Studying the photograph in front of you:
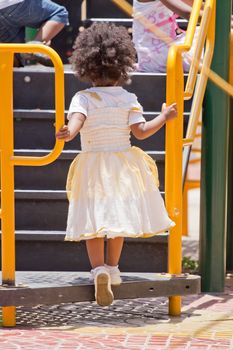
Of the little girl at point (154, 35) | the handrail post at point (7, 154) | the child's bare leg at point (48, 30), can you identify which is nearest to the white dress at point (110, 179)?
the handrail post at point (7, 154)

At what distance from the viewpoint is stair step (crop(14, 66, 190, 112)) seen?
24.3 feet

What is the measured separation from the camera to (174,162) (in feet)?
21.1

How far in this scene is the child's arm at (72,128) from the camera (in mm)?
5984

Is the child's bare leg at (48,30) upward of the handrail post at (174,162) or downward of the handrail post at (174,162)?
upward

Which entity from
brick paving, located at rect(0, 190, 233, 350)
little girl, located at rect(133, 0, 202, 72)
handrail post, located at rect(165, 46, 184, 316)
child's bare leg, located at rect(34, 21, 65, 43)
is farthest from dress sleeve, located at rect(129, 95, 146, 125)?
child's bare leg, located at rect(34, 21, 65, 43)

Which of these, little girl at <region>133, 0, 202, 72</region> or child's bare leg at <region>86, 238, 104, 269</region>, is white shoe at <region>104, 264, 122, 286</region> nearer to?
child's bare leg at <region>86, 238, 104, 269</region>

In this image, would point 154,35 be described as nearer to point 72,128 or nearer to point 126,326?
point 72,128

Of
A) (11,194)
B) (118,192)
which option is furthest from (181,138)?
(11,194)

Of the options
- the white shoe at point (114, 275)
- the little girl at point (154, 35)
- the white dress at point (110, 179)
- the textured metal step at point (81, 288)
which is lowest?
the textured metal step at point (81, 288)

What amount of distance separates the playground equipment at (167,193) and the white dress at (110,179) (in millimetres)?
185

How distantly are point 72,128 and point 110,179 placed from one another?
345 millimetres

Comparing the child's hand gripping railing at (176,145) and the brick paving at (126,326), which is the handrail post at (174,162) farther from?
the brick paving at (126,326)

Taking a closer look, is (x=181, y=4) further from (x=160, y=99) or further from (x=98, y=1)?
(x=98, y=1)

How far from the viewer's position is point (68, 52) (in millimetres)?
9242
